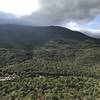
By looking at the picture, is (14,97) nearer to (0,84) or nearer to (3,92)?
(3,92)

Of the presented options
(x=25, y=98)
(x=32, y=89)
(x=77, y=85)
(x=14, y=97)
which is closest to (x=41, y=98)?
(x=25, y=98)

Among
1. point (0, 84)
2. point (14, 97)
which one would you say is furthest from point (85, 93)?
point (0, 84)

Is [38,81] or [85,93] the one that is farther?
[38,81]

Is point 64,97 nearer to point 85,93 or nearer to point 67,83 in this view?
point 85,93

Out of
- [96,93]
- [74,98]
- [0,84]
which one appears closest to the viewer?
[74,98]

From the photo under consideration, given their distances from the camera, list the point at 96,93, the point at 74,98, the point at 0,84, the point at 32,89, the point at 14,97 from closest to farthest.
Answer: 1. the point at 74,98
2. the point at 14,97
3. the point at 96,93
4. the point at 32,89
5. the point at 0,84

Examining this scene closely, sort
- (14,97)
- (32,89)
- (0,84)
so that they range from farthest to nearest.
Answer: (0,84), (32,89), (14,97)

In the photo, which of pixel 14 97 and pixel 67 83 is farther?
pixel 67 83

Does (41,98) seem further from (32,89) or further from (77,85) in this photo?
(77,85)
